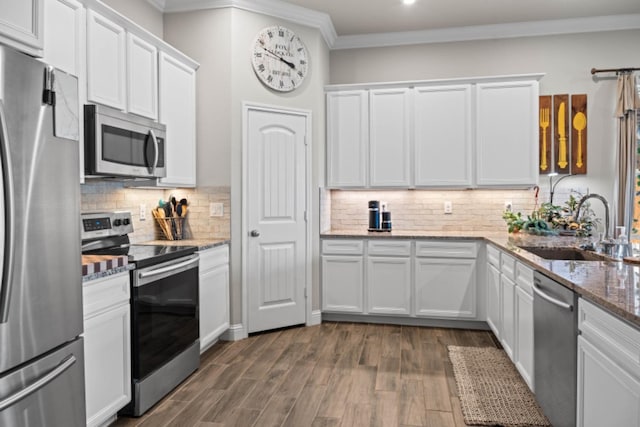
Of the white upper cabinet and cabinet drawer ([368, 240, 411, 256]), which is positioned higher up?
the white upper cabinet

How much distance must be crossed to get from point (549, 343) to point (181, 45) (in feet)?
11.8

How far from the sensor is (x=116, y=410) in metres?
2.37

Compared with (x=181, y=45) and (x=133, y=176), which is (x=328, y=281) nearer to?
(x=133, y=176)

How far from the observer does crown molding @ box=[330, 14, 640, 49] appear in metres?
4.41

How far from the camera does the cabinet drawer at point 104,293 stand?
7.02ft

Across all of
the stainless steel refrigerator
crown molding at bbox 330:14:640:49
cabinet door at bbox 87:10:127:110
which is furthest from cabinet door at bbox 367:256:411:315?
the stainless steel refrigerator

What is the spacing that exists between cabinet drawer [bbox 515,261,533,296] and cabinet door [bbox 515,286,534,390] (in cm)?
3

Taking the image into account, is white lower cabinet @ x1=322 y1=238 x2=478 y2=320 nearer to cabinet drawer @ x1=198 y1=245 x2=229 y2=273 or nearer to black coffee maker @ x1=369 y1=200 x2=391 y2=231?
black coffee maker @ x1=369 y1=200 x2=391 y2=231

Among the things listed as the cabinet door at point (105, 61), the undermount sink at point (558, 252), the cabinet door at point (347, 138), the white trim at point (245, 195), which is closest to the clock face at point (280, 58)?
the white trim at point (245, 195)

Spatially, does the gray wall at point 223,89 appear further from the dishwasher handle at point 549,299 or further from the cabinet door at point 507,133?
the dishwasher handle at point 549,299

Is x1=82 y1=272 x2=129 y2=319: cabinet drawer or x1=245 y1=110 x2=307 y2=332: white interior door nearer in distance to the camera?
x1=82 y1=272 x2=129 y2=319: cabinet drawer

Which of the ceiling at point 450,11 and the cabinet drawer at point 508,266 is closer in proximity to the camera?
the cabinet drawer at point 508,266

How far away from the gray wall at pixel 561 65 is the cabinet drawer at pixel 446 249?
43.8 inches

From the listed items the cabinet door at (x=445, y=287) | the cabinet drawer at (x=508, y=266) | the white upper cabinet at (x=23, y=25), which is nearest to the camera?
the white upper cabinet at (x=23, y=25)
